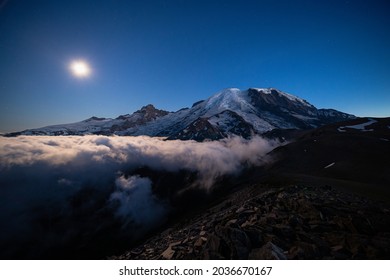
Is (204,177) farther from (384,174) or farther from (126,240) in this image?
(384,174)

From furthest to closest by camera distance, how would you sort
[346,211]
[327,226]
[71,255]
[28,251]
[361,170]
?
1. [28,251]
2. [71,255]
3. [361,170]
4. [346,211]
5. [327,226]

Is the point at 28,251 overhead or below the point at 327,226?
below

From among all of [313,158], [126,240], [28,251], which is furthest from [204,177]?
[28,251]

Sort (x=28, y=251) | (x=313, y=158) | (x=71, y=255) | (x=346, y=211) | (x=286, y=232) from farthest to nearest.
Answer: (x=28, y=251), (x=71, y=255), (x=313, y=158), (x=346, y=211), (x=286, y=232)
